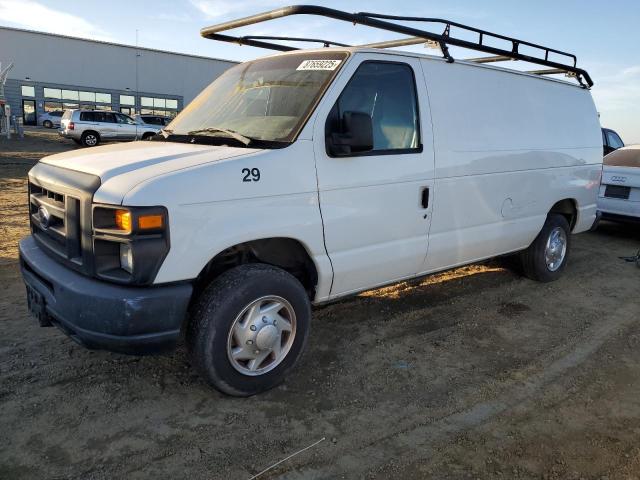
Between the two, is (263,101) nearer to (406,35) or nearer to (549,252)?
(406,35)

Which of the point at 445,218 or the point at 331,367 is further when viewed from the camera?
the point at 445,218

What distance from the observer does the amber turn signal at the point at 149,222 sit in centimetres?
267

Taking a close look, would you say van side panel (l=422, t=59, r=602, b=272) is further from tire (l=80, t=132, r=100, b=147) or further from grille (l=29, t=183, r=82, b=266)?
tire (l=80, t=132, r=100, b=147)

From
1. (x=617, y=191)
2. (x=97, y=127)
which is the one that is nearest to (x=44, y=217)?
(x=617, y=191)

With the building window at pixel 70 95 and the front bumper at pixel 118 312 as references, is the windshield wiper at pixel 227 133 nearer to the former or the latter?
the front bumper at pixel 118 312

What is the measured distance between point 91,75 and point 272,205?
156ft

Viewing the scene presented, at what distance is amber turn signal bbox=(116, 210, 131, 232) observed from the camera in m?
2.66

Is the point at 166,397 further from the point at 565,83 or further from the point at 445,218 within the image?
the point at 565,83

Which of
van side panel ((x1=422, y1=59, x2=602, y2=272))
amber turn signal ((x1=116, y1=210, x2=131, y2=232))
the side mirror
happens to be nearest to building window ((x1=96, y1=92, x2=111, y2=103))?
van side panel ((x1=422, y1=59, x2=602, y2=272))

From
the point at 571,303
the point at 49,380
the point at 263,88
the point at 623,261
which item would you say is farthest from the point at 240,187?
the point at 623,261

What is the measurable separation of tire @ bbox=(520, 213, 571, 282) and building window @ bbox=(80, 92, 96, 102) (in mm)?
46148

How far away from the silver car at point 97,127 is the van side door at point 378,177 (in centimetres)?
2169

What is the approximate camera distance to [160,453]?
275 centimetres

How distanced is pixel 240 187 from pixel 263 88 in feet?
3.93
